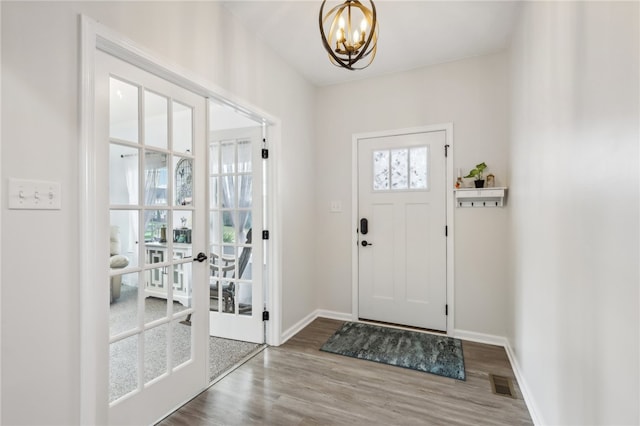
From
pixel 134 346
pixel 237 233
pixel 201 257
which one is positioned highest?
pixel 237 233

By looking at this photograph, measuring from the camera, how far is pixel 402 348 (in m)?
2.81

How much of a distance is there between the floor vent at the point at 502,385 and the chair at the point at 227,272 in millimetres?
2229

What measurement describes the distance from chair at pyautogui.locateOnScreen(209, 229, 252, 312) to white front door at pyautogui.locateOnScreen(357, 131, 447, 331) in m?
1.28

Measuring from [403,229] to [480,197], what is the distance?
0.80 meters

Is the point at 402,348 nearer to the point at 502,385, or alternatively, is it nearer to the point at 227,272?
the point at 502,385

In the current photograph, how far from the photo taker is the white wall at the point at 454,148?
2.93m

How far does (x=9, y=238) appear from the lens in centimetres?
120

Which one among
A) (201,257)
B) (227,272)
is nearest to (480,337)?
(227,272)

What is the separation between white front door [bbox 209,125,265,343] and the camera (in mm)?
2938

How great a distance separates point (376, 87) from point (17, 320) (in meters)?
3.38

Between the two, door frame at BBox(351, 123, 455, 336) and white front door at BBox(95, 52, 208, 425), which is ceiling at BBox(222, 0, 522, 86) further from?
white front door at BBox(95, 52, 208, 425)

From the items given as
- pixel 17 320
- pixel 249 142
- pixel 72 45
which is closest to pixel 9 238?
pixel 17 320

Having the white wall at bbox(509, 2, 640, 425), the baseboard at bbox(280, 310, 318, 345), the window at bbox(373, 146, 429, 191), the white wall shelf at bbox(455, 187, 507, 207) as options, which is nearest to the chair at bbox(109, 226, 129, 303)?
the baseboard at bbox(280, 310, 318, 345)

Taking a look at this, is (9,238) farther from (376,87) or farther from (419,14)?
(376,87)
